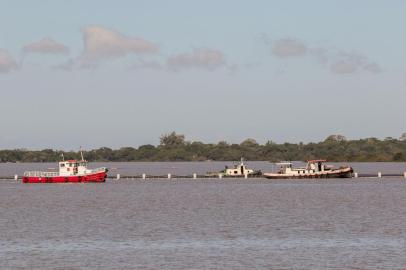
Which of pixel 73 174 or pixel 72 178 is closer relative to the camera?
pixel 72 178

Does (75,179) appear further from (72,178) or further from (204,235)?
(204,235)

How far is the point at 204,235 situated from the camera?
251 feet

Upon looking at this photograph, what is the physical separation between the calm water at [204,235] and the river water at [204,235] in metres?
0.08

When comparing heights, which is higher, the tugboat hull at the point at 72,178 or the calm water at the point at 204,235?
the tugboat hull at the point at 72,178

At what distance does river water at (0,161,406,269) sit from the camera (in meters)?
59.1

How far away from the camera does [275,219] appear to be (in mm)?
95688

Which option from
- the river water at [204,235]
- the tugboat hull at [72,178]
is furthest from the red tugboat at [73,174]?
the river water at [204,235]

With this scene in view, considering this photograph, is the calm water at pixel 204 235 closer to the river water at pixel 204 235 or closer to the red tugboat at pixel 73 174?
the river water at pixel 204 235

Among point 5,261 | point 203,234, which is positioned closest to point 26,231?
point 203,234

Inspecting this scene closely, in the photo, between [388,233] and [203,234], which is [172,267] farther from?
[388,233]

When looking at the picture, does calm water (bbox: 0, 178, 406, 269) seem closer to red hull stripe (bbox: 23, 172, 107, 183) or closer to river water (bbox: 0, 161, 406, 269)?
river water (bbox: 0, 161, 406, 269)

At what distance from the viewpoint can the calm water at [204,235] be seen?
2328 inches

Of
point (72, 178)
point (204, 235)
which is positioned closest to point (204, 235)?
point (204, 235)

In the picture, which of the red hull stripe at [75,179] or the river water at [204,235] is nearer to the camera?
the river water at [204,235]
